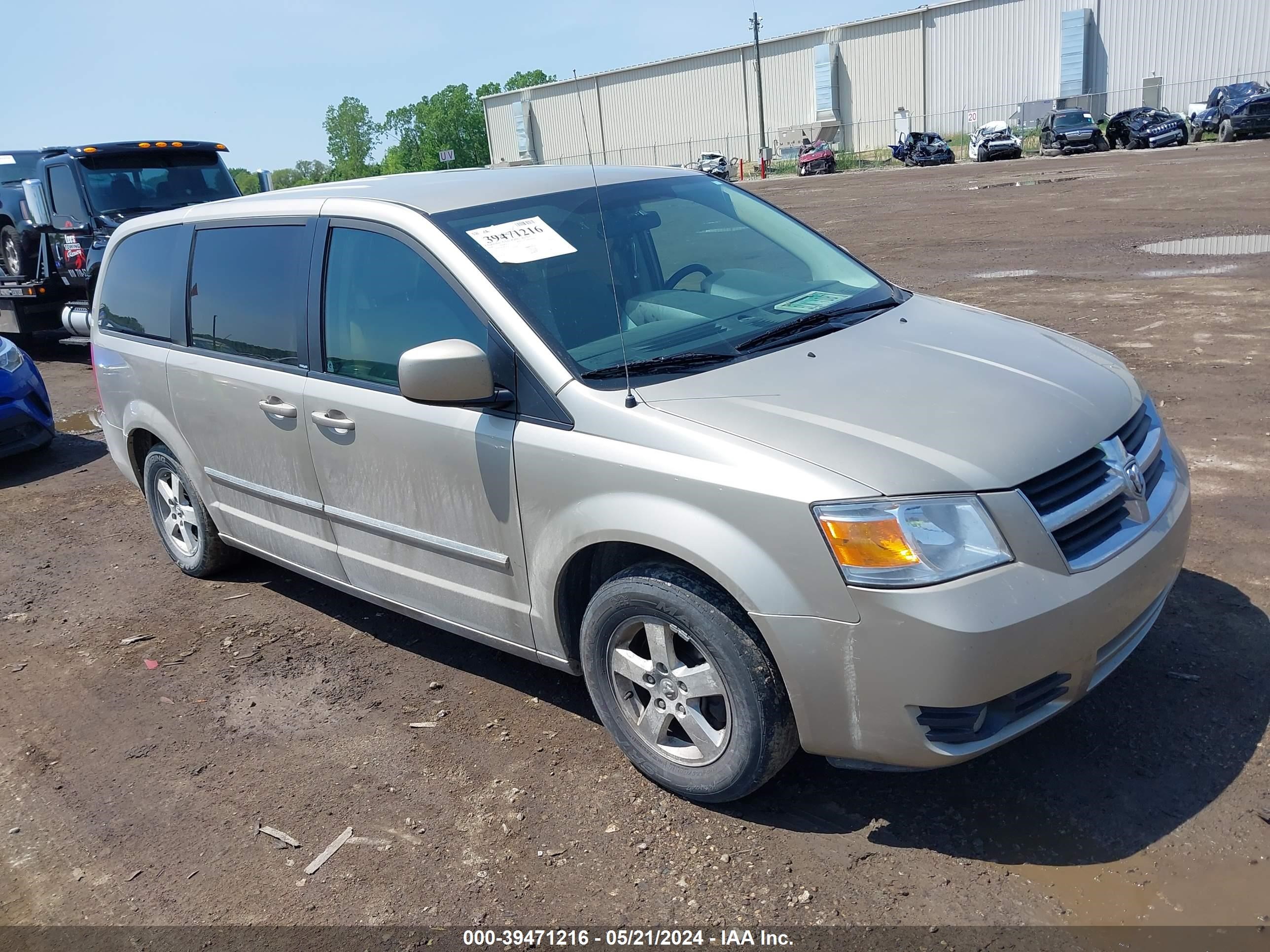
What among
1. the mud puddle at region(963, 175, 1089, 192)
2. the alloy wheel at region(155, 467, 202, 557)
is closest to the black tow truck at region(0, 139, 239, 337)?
the alloy wheel at region(155, 467, 202, 557)

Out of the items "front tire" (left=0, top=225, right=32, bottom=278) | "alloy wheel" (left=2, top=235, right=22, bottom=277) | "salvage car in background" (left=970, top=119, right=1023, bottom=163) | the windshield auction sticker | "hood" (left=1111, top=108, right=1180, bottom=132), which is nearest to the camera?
the windshield auction sticker

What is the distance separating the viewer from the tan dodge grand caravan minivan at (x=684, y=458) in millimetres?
2732

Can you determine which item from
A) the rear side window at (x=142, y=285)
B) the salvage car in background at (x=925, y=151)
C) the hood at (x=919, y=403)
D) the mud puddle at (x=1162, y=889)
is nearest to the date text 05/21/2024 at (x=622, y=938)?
the mud puddle at (x=1162, y=889)

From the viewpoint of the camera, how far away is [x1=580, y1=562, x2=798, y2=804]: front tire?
295 centimetres

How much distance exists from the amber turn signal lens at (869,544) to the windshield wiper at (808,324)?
37.8 inches

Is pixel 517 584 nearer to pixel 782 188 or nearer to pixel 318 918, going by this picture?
pixel 318 918

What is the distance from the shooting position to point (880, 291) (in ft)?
13.8

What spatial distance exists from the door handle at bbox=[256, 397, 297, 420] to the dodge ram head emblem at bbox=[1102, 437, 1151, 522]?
2.96 m

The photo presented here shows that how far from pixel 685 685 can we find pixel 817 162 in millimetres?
47913

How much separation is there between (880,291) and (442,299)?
175 centimetres

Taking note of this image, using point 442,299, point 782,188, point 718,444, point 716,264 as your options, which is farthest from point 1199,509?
point 782,188

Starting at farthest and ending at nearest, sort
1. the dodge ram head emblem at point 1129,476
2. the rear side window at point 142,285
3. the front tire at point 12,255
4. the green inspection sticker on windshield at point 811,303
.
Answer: the front tire at point 12,255, the rear side window at point 142,285, the green inspection sticker on windshield at point 811,303, the dodge ram head emblem at point 1129,476

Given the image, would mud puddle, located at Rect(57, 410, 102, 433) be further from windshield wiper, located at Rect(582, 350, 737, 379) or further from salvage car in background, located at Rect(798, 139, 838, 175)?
salvage car in background, located at Rect(798, 139, 838, 175)

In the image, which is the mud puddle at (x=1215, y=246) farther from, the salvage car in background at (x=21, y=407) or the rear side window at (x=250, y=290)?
the salvage car in background at (x=21, y=407)
